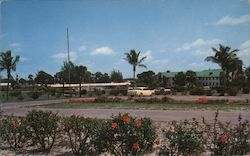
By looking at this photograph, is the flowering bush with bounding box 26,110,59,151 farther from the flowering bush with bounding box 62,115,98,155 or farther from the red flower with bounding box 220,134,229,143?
the red flower with bounding box 220,134,229,143

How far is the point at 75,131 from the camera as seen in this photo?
586cm

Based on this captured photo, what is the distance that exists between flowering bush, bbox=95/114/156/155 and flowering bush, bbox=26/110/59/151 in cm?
146

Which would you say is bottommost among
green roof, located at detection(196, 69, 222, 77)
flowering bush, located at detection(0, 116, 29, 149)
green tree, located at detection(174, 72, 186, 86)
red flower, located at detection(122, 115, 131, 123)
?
flowering bush, located at detection(0, 116, 29, 149)

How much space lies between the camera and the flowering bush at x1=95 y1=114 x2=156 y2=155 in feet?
16.0

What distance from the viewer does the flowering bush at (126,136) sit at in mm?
4891

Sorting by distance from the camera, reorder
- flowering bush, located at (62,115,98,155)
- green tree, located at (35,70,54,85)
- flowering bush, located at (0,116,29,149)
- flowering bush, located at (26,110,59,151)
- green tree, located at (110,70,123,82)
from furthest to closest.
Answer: green tree, located at (110,70,123,82) < green tree, located at (35,70,54,85) < flowering bush, located at (0,116,29,149) < flowering bush, located at (26,110,59,151) < flowering bush, located at (62,115,98,155)

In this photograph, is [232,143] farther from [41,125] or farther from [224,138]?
[41,125]

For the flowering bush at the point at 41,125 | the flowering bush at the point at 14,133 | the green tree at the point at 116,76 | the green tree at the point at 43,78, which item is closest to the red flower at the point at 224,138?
the flowering bush at the point at 41,125

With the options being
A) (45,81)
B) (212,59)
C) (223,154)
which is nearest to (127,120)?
(223,154)

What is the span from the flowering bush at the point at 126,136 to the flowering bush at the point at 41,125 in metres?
1.46

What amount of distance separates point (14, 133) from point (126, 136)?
2.96 metres

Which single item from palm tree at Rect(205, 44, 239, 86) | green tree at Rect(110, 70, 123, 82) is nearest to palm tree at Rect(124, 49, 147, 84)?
palm tree at Rect(205, 44, 239, 86)

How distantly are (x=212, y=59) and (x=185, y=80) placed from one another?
72.3 feet

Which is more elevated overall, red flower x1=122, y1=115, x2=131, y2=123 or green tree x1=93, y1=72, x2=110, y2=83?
green tree x1=93, y1=72, x2=110, y2=83
